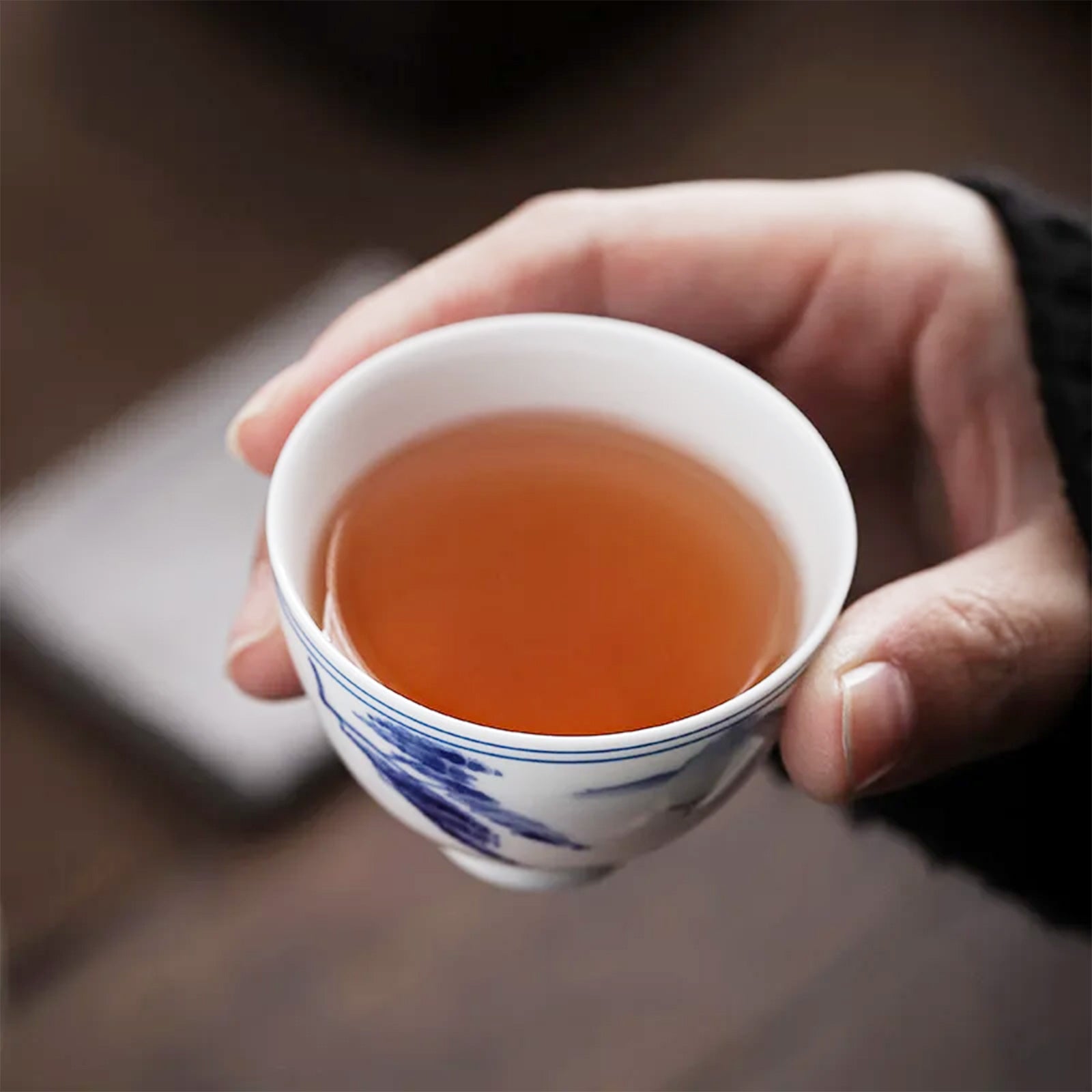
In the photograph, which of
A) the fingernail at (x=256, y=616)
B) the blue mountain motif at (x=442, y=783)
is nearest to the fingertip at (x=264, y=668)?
the fingernail at (x=256, y=616)

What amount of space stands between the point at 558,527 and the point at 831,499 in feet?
0.38

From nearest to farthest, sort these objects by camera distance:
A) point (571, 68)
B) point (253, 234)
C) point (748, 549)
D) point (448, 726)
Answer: point (448, 726) < point (748, 549) < point (253, 234) < point (571, 68)

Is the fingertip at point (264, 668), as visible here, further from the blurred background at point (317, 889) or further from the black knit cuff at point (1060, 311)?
the black knit cuff at point (1060, 311)

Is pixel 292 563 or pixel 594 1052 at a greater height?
pixel 292 563

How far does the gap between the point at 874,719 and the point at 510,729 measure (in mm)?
126

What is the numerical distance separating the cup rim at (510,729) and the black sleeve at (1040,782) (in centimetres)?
16

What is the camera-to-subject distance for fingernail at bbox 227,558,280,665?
0.59 metres

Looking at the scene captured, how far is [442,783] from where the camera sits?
46cm

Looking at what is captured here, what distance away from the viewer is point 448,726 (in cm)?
42

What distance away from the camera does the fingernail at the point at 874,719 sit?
1.65 ft

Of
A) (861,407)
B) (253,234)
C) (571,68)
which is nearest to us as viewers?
(861,407)

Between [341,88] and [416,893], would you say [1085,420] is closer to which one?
[416,893]

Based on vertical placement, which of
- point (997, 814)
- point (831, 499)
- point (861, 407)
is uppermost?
point (831, 499)

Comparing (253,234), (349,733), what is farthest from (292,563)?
(253,234)
